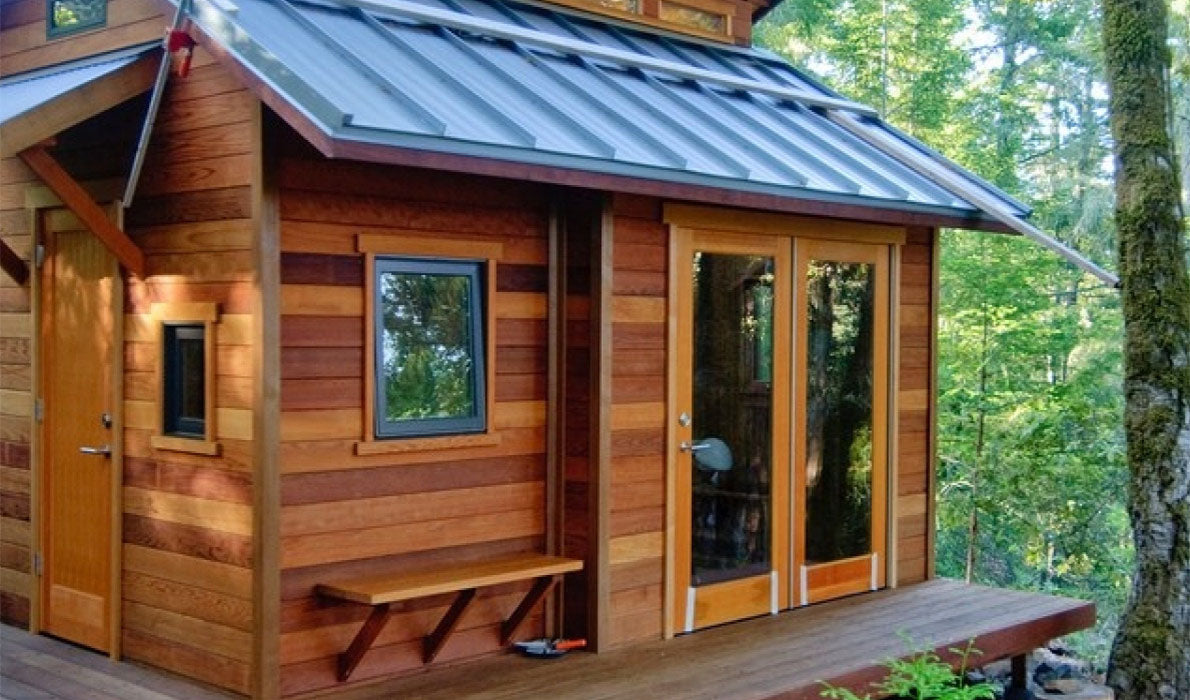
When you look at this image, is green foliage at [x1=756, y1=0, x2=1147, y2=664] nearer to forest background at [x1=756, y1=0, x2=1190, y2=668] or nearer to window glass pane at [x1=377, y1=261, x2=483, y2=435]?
forest background at [x1=756, y1=0, x2=1190, y2=668]

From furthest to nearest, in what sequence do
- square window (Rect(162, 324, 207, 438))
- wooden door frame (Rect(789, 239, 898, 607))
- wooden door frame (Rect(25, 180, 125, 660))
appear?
wooden door frame (Rect(789, 239, 898, 607)) < wooden door frame (Rect(25, 180, 125, 660)) < square window (Rect(162, 324, 207, 438))

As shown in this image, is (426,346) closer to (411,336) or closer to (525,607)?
(411,336)

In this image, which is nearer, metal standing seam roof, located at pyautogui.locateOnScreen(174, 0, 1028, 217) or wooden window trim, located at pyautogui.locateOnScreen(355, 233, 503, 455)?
metal standing seam roof, located at pyautogui.locateOnScreen(174, 0, 1028, 217)

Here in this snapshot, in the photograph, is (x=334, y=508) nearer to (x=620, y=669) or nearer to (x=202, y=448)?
(x=202, y=448)

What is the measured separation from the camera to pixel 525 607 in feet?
18.0

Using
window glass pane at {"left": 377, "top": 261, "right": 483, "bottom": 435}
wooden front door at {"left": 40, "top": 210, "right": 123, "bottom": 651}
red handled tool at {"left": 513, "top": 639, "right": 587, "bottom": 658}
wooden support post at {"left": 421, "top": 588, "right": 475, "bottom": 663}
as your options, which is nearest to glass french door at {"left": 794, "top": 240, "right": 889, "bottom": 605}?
red handled tool at {"left": 513, "top": 639, "right": 587, "bottom": 658}

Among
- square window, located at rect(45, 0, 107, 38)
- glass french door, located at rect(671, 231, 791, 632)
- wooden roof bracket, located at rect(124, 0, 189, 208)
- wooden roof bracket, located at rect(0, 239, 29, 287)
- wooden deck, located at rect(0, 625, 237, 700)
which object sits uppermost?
Result: square window, located at rect(45, 0, 107, 38)

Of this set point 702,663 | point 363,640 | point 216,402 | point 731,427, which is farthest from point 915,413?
point 216,402

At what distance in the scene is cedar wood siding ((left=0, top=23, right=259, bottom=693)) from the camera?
476cm

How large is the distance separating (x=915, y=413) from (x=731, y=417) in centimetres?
160

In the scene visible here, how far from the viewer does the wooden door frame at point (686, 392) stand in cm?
592

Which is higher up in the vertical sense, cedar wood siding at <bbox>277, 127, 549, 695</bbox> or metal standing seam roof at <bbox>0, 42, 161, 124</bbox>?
metal standing seam roof at <bbox>0, 42, 161, 124</bbox>

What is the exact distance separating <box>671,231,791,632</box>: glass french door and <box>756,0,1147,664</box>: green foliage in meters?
4.27

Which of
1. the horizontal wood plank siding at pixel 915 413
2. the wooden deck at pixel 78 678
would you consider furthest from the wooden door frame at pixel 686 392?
the wooden deck at pixel 78 678
